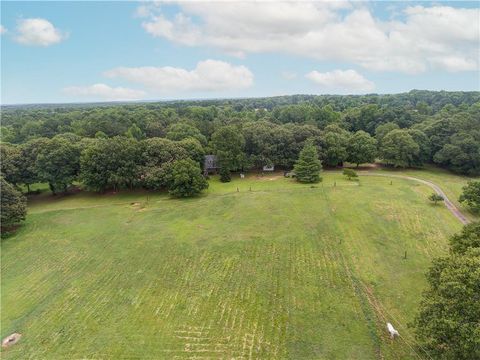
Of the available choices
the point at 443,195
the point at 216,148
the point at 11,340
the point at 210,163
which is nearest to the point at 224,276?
the point at 11,340

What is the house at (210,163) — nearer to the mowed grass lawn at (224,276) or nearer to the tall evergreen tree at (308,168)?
the mowed grass lawn at (224,276)

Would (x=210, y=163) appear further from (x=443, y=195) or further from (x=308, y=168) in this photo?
(x=443, y=195)

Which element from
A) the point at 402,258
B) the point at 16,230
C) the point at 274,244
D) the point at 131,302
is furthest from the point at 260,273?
the point at 16,230

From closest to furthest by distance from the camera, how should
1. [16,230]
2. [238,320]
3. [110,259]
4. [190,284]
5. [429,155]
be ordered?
[238,320] → [190,284] → [110,259] → [16,230] → [429,155]

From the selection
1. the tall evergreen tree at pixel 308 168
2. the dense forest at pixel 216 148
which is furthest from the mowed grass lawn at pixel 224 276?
the tall evergreen tree at pixel 308 168

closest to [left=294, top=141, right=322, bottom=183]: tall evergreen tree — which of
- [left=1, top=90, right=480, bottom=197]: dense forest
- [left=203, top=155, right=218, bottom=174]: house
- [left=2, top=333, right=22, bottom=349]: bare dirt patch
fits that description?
[left=1, top=90, right=480, bottom=197]: dense forest

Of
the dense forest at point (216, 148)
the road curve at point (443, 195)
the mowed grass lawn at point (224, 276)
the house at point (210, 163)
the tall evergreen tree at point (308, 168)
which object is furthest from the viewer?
the house at point (210, 163)

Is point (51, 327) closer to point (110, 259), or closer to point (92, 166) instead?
point (110, 259)
